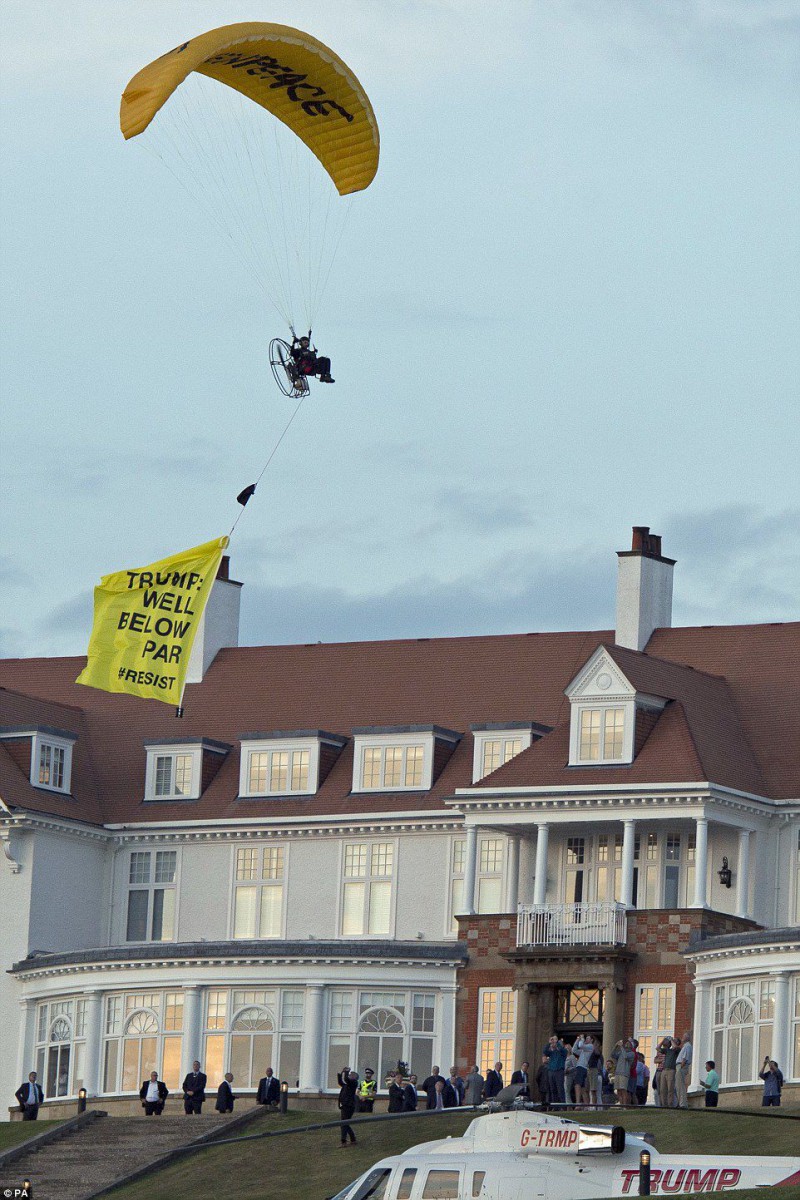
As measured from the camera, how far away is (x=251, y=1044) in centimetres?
6931

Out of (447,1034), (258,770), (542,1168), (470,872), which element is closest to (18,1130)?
(447,1034)

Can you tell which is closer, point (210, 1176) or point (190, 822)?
point (210, 1176)

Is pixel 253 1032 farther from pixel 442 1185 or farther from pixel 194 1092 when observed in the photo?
pixel 442 1185

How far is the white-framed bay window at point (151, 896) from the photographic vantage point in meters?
74.6

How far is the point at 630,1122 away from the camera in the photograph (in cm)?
5616

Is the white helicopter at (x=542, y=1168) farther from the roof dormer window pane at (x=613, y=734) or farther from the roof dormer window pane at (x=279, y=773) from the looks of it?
the roof dormer window pane at (x=279, y=773)

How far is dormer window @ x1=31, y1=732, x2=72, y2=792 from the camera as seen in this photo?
7512 centimetres

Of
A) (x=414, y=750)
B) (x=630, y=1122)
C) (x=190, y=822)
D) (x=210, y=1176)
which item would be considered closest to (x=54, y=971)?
(x=190, y=822)

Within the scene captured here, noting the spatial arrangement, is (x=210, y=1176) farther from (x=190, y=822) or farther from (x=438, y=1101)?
(x=190, y=822)

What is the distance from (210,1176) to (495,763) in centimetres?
1729

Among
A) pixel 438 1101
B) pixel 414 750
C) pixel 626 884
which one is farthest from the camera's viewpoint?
pixel 414 750

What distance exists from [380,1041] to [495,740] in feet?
26.3

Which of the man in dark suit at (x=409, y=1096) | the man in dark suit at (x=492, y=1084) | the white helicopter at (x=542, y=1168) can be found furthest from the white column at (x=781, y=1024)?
the white helicopter at (x=542, y=1168)

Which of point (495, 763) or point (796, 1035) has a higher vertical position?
point (495, 763)
